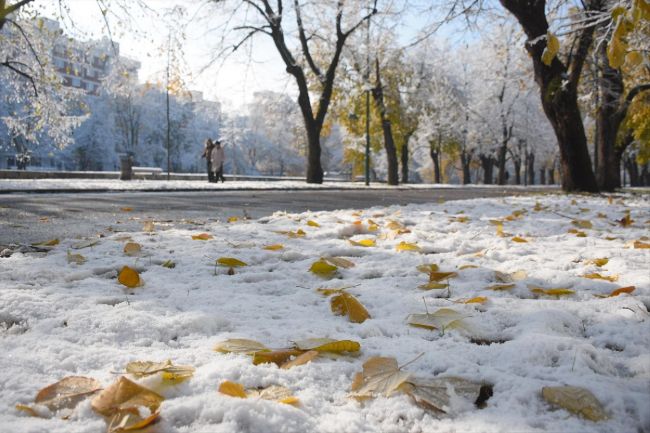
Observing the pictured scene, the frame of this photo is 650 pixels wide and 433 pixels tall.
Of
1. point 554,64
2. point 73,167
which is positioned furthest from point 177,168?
point 554,64

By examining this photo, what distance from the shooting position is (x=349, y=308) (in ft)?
5.66

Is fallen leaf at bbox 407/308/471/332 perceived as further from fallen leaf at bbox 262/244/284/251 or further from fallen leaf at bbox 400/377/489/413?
fallen leaf at bbox 262/244/284/251

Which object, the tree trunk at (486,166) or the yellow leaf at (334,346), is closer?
the yellow leaf at (334,346)

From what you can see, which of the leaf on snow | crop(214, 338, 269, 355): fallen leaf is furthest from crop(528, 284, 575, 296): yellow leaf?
the leaf on snow

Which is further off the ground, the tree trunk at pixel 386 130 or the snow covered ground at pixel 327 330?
the tree trunk at pixel 386 130

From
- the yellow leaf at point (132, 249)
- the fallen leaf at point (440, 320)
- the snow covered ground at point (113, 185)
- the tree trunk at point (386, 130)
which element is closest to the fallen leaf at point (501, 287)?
the fallen leaf at point (440, 320)

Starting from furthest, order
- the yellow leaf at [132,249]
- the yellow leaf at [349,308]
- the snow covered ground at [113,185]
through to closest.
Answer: the snow covered ground at [113,185]
the yellow leaf at [132,249]
the yellow leaf at [349,308]

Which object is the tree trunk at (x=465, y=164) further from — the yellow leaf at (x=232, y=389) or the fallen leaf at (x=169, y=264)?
the yellow leaf at (x=232, y=389)

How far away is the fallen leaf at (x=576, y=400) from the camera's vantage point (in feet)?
3.28

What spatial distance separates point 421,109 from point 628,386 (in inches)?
1216

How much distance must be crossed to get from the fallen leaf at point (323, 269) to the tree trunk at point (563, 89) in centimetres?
840

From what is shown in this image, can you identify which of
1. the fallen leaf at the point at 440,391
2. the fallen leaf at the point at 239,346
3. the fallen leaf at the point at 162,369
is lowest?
the fallen leaf at the point at 440,391

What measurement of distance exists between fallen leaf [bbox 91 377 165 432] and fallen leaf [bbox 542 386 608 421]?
33.7 inches

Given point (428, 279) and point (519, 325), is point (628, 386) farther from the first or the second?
point (428, 279)
